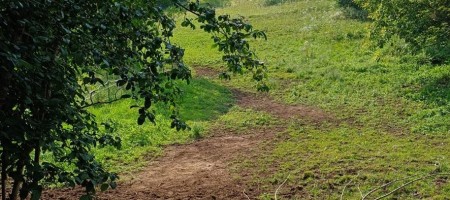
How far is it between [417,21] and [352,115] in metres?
2.81

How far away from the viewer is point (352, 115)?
36.7 ft

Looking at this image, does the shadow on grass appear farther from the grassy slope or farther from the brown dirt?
the brown dirt

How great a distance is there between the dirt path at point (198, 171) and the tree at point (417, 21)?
280 centimetres

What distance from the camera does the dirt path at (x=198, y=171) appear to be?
731 cm

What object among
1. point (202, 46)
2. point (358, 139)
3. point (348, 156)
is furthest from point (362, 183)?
point (202, 46)

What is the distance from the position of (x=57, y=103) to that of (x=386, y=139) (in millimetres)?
7758

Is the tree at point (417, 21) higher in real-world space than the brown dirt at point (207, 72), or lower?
higher

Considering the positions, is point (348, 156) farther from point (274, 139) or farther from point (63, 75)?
point (63, 75)

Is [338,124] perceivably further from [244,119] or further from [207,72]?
[207,72]

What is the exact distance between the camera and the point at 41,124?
2.52 meters

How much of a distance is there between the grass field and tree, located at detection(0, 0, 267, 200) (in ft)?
13.7

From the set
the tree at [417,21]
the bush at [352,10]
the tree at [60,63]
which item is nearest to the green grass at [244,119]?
the tree at [417,21]

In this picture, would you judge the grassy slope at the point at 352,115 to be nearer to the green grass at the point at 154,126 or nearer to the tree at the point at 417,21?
the tree at the point at 417,21

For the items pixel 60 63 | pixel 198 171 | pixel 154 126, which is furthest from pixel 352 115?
pixel 60 63
